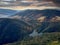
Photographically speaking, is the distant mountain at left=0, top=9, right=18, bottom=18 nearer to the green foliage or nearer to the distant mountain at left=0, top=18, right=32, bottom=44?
the distant mountain at left=0, top=18, right=32, bottom=44

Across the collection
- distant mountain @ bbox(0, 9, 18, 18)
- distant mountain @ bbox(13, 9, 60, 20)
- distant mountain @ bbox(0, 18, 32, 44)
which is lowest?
distant mountain @ bbox(0, 18, 32, 44)

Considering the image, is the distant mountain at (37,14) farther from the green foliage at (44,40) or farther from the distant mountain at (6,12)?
the green foliage at (44,40)

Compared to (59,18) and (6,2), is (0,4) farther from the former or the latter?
(59,18)

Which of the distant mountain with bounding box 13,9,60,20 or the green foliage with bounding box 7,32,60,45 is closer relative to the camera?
the green foliage with bounding box 7,32,60,45

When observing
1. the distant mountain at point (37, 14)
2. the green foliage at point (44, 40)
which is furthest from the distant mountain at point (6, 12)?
the green foliage at point (44, 40)

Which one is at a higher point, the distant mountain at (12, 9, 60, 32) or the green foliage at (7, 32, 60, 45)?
the distant mountain at (12, 9, 60, 32)

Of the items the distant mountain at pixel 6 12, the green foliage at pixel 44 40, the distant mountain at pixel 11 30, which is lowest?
the green foliage at pixel 44 40

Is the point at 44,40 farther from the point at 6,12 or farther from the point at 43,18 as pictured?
the point at 6,12

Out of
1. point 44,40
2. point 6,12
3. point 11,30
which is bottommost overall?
point 44,40

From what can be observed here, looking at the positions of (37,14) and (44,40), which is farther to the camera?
(37,14)

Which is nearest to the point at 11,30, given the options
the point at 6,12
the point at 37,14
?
the point at 6,12

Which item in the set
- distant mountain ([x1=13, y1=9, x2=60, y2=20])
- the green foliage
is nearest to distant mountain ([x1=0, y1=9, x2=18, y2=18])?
distant mountain ([x1=13, y1=9, x2=60, y2=20])
